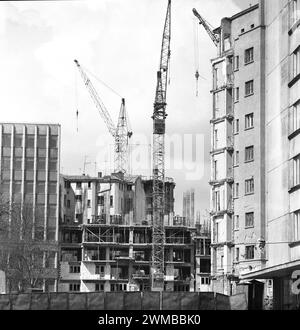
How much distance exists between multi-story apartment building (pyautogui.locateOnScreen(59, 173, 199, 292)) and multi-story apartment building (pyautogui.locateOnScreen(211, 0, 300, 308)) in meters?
23.6

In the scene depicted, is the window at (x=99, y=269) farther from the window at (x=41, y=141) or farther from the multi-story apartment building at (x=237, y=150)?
the window at (x=41, y=141)

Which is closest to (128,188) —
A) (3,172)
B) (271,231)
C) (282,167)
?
(3,172)

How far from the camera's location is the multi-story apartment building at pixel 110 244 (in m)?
54.8

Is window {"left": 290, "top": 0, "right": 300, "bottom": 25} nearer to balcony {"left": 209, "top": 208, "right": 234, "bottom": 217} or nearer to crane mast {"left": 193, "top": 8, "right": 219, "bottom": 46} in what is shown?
crane mast {"left": 193, "top": 8, "right": 219, "bottom": 46}

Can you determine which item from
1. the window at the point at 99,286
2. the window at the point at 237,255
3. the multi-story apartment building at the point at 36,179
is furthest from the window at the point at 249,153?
the window at the point at 99,286

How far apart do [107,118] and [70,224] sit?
104ft

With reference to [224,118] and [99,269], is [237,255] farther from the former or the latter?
[99,269]

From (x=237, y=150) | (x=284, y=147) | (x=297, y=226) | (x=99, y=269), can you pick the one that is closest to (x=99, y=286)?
(x=99, y=269)

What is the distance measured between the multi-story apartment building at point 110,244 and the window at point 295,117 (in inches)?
1503

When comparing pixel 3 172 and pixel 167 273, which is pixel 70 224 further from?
pixel 3 172

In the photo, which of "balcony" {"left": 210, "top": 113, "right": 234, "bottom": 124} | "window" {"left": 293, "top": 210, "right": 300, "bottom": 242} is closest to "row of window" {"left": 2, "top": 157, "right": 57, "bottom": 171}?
"balcony" {"left": 210, "top": 113, "right": 234, "bottom": 124}

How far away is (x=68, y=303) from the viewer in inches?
671

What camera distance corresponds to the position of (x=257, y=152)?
22984 mm

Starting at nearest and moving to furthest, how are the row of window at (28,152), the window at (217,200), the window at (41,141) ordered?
the window at (41,141) < the window at (217,200) < the row of window at (28,152)
